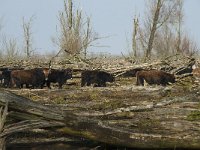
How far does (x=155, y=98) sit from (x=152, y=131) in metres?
2.56

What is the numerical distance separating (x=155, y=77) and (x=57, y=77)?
11.8ft

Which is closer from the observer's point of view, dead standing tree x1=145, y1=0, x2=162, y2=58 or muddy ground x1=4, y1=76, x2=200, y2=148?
muddy ground x1=4, y1=76, x2=200, y2=148

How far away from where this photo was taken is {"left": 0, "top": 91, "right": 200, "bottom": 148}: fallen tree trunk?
19.7 feet

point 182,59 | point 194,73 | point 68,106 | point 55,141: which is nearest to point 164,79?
point 194,73

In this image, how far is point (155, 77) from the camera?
1417 cm

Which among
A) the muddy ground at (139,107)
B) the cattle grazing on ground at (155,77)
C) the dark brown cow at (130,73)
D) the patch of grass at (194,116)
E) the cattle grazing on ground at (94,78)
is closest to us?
the muddy ground at (139,107)

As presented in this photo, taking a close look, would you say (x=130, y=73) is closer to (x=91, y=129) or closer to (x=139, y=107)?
(x=139, y=107)

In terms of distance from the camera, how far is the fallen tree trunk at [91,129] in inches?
236

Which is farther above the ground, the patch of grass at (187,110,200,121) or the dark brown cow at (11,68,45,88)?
the dark brown cow at (11,68,45,88)

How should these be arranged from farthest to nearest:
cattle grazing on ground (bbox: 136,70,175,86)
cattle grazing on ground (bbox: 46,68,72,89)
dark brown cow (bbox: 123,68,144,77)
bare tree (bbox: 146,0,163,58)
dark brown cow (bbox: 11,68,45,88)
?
1. bare tree (bbox: 146,0,163,58)
2. dark brown cow (bbox: 123,68,144,77)
3. cattle grazing on ground (bbox: 46,68,72,89)
4. cattle grazing on ground (bbox: 136,70,175,86)
5. dark brown cow (bbox: 11,68,45,88)

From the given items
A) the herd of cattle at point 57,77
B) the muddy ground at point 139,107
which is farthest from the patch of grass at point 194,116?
the herd of cattle at point 57,77

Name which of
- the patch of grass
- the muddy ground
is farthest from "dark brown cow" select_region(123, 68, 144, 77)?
the patch of grass

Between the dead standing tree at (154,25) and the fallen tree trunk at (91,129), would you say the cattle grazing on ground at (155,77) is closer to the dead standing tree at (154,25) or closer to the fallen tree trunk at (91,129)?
the fallen tree trunk at (91,129)

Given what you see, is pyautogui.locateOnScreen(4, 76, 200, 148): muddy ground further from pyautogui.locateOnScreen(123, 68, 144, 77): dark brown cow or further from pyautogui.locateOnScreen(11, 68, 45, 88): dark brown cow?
pyautogui.locateOnScreen(123, 68, 144, 77): dark brown cow
